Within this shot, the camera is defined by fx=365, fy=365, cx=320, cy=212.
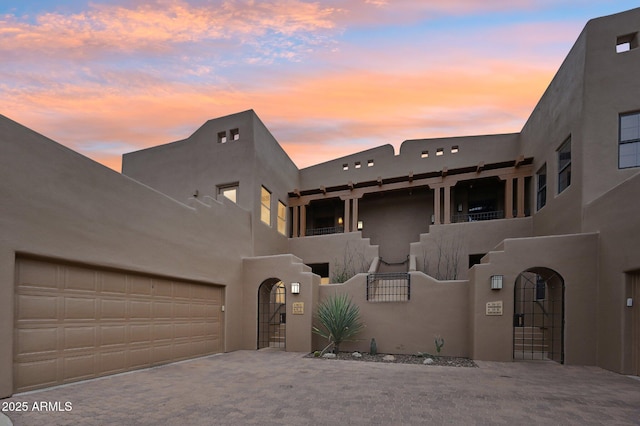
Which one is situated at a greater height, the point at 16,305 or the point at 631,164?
the point at 631,164

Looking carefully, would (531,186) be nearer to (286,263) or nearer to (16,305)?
(286,263)

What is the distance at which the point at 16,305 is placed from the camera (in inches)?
223

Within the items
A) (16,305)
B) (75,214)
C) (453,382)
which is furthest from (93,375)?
(453,382)

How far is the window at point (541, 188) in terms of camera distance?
41.3 feet

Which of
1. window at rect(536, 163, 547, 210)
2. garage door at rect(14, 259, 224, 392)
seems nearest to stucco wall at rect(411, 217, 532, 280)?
window at rect(536, 163, 547, 210)

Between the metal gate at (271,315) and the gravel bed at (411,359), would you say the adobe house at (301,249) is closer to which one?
the metal gate at (271,315)

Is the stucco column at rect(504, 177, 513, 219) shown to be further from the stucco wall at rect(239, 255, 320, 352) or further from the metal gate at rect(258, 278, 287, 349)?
the metal gate at rect(258, 278, 287, 349)

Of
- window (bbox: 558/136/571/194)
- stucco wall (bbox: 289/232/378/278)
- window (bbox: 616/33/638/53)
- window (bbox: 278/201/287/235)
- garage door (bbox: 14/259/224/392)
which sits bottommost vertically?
garage door (bbox: 14/259/224/392)

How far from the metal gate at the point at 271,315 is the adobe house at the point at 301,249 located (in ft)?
0.30

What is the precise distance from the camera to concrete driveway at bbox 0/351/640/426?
4715 mm

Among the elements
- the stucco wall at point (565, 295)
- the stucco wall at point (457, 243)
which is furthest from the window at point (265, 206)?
the stucco wall at point (565, 295)

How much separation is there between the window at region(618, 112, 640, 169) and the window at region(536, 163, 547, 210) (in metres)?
3.00

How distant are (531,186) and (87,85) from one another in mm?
14876

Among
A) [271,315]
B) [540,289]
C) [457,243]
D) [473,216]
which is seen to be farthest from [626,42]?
[271,315]
